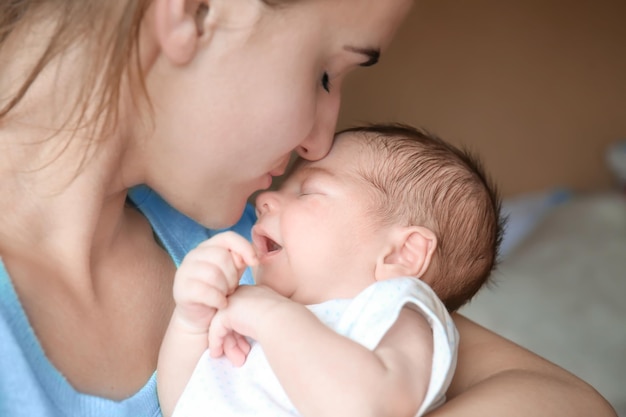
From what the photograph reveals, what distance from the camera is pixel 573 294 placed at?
2.54 meters

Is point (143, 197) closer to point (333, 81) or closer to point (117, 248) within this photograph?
point (117, 248)

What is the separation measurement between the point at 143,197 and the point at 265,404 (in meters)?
0.43

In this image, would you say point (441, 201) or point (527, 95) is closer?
point (441, 201)

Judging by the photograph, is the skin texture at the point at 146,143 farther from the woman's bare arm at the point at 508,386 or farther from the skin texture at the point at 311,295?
the woman's bare arm at the point at 508,386

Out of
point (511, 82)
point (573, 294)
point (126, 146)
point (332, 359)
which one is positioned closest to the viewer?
point (332, 359)

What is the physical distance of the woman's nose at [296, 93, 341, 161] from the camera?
1.16 m

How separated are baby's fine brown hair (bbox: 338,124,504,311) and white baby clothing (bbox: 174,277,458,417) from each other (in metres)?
0.15

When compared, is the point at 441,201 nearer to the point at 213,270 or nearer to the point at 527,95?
the point at 213,270

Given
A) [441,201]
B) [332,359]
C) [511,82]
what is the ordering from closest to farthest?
[332,359], [441,201], [511,82]

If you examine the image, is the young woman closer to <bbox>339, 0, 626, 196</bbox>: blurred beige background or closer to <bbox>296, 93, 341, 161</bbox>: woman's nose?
<bbox>296, 93, 341, 161</bbox>: woman's nose

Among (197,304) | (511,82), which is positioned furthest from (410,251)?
(511,82)

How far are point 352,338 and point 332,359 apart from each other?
8 cm

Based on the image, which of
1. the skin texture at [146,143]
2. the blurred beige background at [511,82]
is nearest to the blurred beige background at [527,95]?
the blurred beige background at [511,82]

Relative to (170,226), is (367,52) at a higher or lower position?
higher
